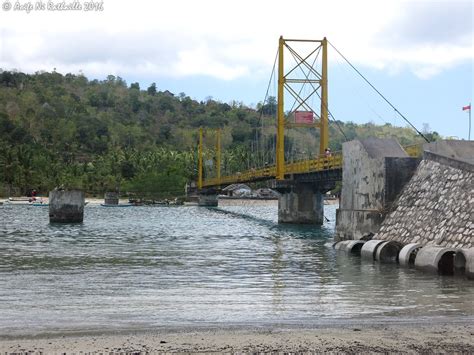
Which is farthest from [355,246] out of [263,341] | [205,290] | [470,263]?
[263,341]

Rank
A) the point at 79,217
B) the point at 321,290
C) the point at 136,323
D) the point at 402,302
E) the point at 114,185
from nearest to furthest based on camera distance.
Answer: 1. the point at 136,323
2. the point at 402,302
3. the point at 321,290
4. the point at 79,217
5. the point at 114,185

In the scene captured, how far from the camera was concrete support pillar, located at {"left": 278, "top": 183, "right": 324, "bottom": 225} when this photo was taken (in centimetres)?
6769

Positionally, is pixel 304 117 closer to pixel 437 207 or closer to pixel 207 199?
pixel 437 207

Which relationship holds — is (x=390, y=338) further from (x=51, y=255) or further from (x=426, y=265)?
(x=51, y=255)

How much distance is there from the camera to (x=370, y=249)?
26109 millimetres

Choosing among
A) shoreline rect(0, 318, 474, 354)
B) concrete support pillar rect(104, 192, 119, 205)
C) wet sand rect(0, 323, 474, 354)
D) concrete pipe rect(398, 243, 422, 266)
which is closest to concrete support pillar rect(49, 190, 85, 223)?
concrete pipe rect(398, 243, 422, 266)

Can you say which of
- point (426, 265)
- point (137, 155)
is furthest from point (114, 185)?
point (426, 265)

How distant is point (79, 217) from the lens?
194ft

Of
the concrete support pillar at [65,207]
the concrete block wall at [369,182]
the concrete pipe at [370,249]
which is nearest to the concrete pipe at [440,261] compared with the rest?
the concrete pipe at [370,249]

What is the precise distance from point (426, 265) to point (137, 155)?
6000 inches

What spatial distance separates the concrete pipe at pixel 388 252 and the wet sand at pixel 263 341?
13994 mm

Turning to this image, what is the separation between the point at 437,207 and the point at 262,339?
16.7m

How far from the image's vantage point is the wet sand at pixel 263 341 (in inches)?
352

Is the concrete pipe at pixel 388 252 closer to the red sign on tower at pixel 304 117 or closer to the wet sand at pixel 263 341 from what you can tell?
the wet sand at pixel 263 341
